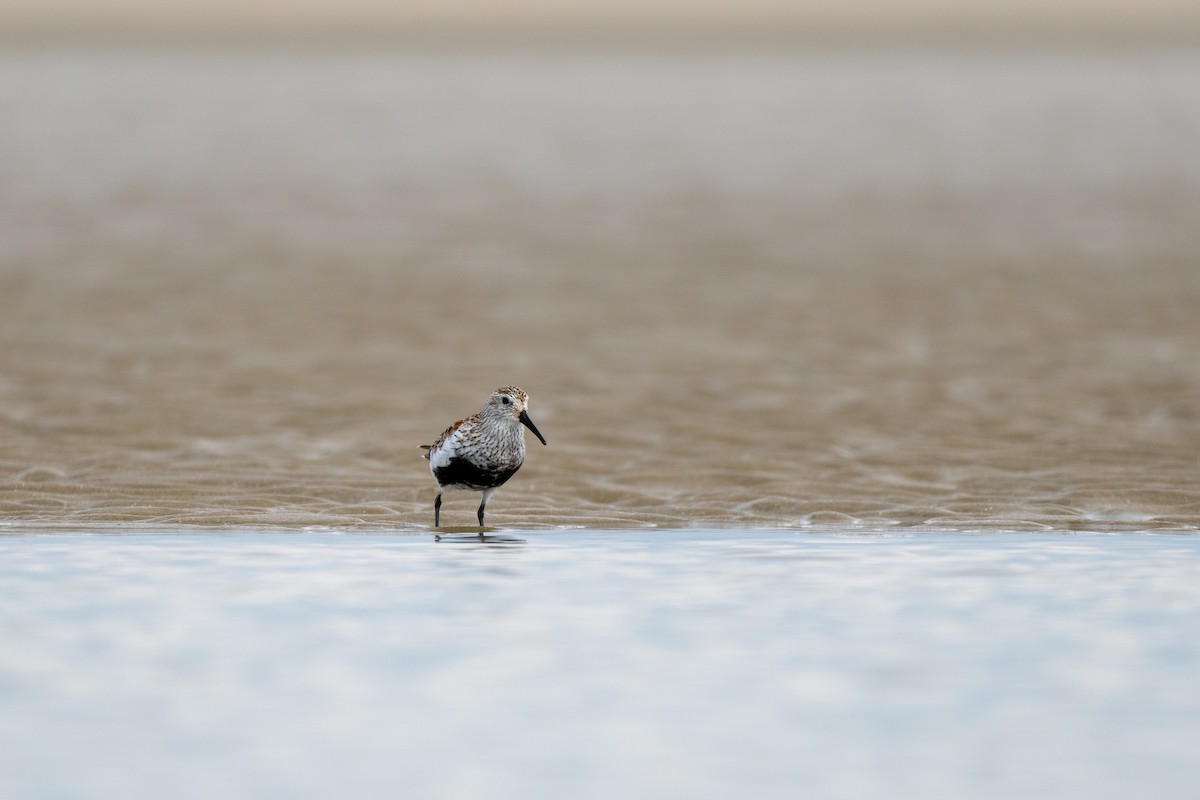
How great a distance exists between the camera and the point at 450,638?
8.64 metres

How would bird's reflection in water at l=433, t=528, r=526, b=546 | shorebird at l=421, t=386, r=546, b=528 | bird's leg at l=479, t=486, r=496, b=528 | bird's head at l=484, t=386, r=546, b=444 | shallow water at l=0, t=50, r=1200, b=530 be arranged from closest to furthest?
bird's reflection in water at l=433, t=528, r=526, b=546 → shorebird at l=421, t=386, r=546, b=528 → bird's head at l=484, t=386, r=546, b=444 → bird's leg at l=479, t=486, r=496, b=528 → shallow water at l=0, t=50, r=1200, b=530

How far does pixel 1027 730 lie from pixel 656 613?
8.25 ft

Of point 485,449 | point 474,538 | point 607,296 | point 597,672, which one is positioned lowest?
point 597,672

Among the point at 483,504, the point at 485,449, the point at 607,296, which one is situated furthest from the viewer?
the point at 607,296

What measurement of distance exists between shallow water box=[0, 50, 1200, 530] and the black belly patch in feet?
1.47

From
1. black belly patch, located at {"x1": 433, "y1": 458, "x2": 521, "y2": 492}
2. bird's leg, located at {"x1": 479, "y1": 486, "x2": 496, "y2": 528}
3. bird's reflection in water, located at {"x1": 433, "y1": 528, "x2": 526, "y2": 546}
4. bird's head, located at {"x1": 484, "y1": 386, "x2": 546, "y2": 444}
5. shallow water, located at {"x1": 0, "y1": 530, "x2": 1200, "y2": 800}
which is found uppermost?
bird's head, located at {"x1": 484, "y1": 386, "x2": 546, "y2": 444}

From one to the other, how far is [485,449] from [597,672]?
479cm

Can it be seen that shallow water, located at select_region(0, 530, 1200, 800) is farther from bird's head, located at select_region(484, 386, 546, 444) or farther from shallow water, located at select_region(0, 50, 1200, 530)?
shallow water, located at select_region(0, 50, 1200, 530)

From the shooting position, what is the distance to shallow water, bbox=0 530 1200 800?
660 cm

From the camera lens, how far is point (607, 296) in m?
23.0

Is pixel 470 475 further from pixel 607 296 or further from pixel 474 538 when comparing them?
pixel 607 296

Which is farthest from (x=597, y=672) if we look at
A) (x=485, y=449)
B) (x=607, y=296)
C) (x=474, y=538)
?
(x=607, y=296)

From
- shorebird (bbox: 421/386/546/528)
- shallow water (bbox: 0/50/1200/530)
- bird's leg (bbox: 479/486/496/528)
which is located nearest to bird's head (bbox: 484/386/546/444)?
shorebird (bbox: 421/386/546/528)

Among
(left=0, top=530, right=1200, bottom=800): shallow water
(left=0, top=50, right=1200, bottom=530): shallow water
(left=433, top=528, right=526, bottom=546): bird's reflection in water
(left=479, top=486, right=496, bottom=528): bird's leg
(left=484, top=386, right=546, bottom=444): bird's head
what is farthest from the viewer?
(left=0, top=50, right=1200, bottom=530): shallow water
